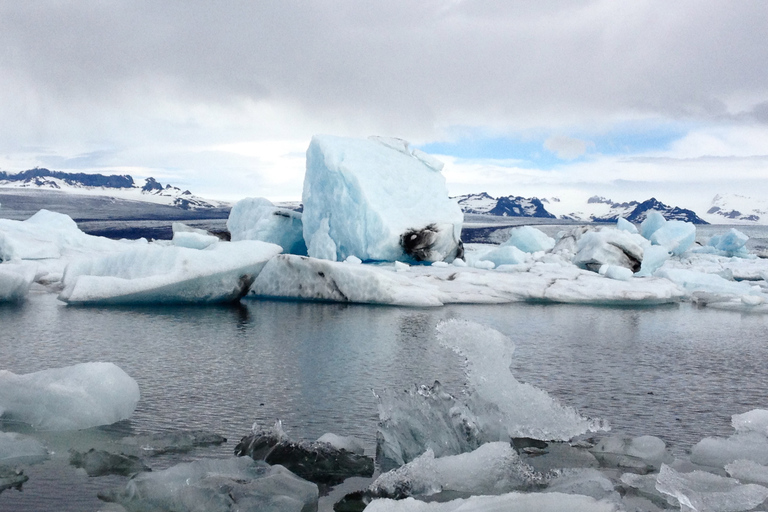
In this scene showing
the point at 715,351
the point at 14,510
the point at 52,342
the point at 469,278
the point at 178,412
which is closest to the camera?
the point at 14,510

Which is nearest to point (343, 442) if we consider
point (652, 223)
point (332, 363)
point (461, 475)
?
point (461, 475)

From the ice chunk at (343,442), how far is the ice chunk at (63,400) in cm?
144

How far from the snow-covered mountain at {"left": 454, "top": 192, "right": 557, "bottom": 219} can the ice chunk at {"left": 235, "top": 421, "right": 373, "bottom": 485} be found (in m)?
130

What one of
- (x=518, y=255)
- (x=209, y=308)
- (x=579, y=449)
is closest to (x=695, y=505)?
(x=579, y=449)

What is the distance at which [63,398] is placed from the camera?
421cm

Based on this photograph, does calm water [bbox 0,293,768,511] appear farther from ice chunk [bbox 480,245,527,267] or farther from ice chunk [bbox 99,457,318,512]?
ice chunk [bbox 480,245,527,267]

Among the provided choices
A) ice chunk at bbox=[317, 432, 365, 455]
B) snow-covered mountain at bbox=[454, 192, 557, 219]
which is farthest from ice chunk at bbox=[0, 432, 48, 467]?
snow-covered mountain at bbox=[454, 192, 557, 219]

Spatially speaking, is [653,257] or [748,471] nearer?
[748,471]

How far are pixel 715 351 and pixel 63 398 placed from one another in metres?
6.92

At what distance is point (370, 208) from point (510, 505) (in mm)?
13474

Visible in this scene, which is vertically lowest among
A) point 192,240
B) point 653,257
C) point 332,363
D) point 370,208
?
point 332,363

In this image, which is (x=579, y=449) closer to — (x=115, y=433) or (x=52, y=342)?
(x=115, y=433)

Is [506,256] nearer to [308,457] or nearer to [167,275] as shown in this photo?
[167,275]

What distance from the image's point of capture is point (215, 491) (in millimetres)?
2979
